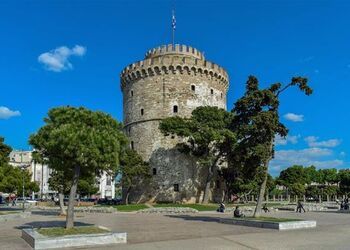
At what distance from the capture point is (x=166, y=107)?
4722 centimetres

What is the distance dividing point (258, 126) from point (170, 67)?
27.6 m

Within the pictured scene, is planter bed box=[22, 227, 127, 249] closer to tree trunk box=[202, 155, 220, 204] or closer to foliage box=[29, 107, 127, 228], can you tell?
foliage box=[29, 107, 127, 228]

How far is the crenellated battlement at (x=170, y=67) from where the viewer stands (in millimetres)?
47844

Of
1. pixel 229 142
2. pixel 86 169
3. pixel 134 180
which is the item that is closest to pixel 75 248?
pixel 86 169

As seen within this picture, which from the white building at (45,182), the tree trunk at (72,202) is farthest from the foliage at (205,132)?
the white building at (45,182)

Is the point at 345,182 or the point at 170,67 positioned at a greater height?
the point at 170,67

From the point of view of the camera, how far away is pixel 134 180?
4769cm

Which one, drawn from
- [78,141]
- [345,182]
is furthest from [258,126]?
[345,182]

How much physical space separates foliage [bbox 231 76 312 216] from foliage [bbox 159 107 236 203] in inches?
692

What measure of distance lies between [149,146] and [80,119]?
107 ft

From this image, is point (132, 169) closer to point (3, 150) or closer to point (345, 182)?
point (3, 150)

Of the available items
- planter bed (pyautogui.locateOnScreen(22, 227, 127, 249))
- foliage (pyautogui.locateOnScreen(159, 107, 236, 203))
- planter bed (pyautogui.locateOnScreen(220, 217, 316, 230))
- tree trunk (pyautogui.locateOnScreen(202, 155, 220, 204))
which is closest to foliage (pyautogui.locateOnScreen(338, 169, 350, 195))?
foliage (pyautogui.locateOnScreen(159, 107, 236, 203))

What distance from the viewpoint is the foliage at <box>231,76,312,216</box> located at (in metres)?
21.6

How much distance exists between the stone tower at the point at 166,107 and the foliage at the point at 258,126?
24.0 metres
